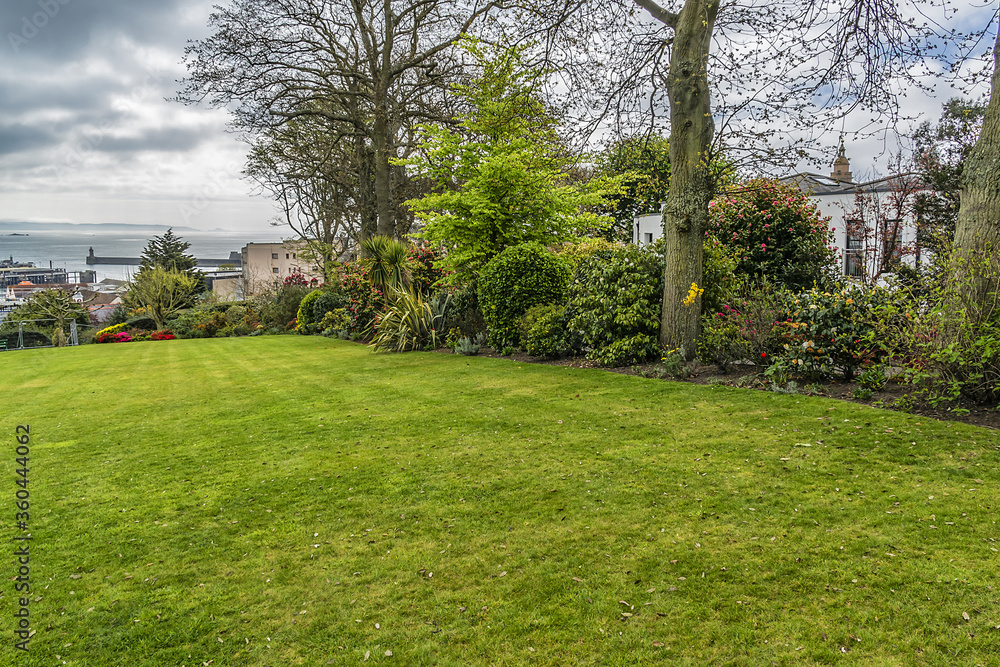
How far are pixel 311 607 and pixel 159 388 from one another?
297 inches

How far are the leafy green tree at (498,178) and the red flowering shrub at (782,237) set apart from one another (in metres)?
3.58

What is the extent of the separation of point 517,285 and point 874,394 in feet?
19.8

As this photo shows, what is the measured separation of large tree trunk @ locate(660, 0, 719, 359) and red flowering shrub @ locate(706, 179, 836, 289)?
249 cm

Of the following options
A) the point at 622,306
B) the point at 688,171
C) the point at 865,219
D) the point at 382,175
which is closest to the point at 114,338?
the point at 382,175

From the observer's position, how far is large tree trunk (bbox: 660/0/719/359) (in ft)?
25.8

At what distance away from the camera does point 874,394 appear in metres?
6.09

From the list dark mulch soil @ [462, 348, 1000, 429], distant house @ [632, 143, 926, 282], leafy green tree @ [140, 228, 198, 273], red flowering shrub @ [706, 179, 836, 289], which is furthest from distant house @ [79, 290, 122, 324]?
red flowering shrub @ [706, 179, 836, 289]

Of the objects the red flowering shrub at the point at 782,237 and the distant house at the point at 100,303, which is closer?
the red flowering shrub at the point at 782,237

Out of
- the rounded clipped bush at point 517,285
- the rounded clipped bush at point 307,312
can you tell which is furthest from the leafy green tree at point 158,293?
the rounded clipped bush at point 517,285

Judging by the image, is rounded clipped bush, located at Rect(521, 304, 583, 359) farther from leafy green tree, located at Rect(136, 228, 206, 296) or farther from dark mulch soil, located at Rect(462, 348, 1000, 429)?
leafy green tree, located at Rect(136, 228, 206, 296)

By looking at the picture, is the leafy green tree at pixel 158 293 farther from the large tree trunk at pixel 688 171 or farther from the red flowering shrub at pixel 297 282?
the large tree trunk at pixel 688 171

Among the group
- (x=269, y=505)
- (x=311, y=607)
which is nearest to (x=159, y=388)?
(x=269, y=505)

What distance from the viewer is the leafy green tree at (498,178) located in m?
11.7

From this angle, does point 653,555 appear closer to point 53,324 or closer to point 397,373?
point 397,373
